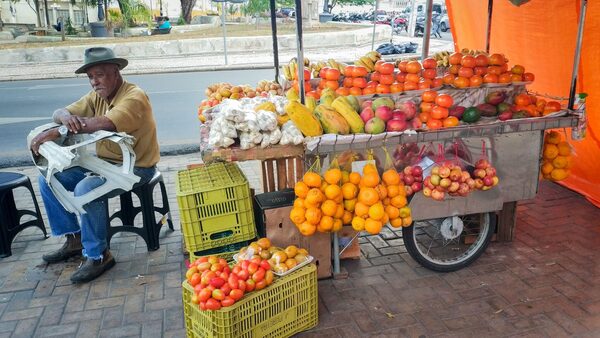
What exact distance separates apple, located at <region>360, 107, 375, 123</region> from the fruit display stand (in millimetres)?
230

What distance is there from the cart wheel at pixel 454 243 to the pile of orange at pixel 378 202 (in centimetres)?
42

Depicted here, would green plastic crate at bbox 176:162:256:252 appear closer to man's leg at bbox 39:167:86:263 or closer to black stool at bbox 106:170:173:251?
black stool at bbox 106:170:173:251

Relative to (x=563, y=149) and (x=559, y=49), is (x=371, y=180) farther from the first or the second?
(x=559, y=49)

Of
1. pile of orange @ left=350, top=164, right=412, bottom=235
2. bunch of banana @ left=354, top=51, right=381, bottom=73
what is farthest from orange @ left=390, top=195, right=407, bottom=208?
bunch of banana @ left=354, top=51, right=381, bottom=73

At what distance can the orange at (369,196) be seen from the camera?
3.05 m

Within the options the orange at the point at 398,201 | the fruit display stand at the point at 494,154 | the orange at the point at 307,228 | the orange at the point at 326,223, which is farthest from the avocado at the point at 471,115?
the orange at the point at 307,228

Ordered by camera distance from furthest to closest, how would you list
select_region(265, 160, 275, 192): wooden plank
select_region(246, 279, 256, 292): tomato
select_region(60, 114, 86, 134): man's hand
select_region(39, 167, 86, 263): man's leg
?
select_region(265, 160, 275, 192): wooden plank, select_region(39, 167, 86, 263): man's leg, select_region(60, 114, 86, 134): man's hand, select_region(246, 279, 256, 292): tomato

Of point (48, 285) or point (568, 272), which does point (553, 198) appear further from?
point (48, 285)

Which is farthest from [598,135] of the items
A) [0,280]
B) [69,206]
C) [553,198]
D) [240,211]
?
[0,280]

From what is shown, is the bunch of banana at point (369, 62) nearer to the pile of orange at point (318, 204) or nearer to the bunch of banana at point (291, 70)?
the bunch of banana at point (291, 70)

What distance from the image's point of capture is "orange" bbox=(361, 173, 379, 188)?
3.09 metres

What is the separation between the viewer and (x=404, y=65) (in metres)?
3.97

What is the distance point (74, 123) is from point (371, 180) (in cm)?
215

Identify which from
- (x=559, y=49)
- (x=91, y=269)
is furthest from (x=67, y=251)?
(x=559, y=49)
